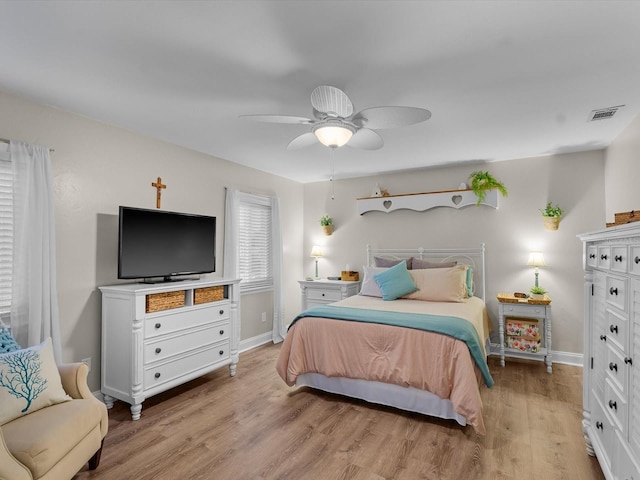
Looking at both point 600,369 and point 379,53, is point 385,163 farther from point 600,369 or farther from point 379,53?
point 600,369

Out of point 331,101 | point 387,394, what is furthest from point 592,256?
point 331,101

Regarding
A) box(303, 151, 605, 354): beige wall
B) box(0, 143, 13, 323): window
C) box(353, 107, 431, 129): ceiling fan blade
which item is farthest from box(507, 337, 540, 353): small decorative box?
box(0, 143, 13, 323): window

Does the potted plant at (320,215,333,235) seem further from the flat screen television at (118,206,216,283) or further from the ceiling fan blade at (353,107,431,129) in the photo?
the ceiling fan blade at (353,107,431,129)

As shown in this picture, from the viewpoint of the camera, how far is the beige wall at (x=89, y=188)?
9.29 ft

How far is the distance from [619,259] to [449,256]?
304 cm

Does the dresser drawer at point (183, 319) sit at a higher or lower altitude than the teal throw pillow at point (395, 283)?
lower

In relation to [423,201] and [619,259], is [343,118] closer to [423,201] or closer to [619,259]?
[619,259]

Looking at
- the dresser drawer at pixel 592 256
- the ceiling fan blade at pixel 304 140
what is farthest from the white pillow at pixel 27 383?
the dresser drawer at pixel 592 256

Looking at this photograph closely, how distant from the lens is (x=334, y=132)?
241 cm

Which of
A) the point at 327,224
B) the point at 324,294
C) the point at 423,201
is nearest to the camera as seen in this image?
the point at 423,201

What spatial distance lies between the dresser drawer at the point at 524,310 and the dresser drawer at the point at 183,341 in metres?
3.22

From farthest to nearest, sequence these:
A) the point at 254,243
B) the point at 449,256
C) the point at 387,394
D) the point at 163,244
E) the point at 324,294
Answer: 1. the point at 324,294
2. the point at 254,243
3. the point at 449,256
4. the point at 163,244
5. the point at 387,394

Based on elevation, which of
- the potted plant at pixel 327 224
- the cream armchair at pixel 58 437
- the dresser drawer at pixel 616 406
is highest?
the potted plant at pixel 327 224

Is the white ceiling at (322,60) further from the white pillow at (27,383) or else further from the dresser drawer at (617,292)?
the white pillow at (27,383)
